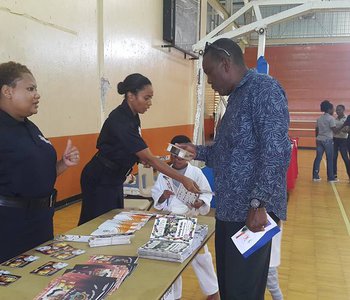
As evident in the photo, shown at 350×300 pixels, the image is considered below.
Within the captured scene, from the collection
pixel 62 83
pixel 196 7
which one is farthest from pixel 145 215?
pixel 196 7

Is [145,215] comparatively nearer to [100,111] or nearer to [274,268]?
[274,268]

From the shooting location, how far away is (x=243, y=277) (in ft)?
5.30

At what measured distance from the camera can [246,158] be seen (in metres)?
1.56

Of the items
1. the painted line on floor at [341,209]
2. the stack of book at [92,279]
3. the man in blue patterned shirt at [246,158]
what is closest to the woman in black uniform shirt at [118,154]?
the man in blue patterned shirt at [246,158]

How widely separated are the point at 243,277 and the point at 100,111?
466 cm

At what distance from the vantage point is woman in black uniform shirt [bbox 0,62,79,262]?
1754mm

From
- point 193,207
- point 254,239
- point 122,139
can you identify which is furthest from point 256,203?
point 193,207

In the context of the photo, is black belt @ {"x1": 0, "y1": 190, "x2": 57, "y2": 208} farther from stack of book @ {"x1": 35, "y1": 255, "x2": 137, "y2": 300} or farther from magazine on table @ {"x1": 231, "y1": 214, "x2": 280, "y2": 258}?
magazine on table @ {"x1": 231, "y1": 214, "x2": 280, "y2": 258}

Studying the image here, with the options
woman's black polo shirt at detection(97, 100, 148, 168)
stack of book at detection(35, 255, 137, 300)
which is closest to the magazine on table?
stack of book at detection(35, 255, 137, 300)

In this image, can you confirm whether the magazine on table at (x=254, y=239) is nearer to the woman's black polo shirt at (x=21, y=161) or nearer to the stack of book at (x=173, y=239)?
the stack of book at (x=173, y=239)

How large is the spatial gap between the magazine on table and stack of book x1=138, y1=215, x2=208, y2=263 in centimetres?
24

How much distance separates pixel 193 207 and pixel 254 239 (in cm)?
124

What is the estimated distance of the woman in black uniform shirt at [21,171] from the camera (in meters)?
1.75

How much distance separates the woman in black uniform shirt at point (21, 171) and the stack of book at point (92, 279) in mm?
417
